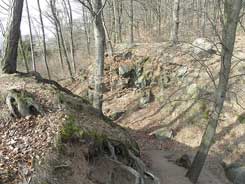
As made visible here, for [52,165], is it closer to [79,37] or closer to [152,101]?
[152,101]

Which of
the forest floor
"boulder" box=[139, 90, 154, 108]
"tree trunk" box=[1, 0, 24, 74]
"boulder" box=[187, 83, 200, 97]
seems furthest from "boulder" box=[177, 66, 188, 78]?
"tree trunk" box=[1, 0, 24, 74]

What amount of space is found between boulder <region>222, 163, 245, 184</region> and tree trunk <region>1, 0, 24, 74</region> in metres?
8.00

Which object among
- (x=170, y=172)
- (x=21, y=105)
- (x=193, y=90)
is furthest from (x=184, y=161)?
(x=21, y=105)

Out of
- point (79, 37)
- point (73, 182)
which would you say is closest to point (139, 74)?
point (73, 182)

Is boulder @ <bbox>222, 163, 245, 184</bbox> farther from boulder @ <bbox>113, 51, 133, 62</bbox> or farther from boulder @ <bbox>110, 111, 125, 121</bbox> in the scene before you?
boulder @ <bbox>113, 51, 133, 62</bbox>

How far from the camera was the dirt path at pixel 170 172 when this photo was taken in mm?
9555

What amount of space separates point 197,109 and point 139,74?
16.5 ft

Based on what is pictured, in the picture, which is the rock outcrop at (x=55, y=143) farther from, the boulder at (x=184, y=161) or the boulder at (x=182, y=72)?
the boulder at (x=182, y=72)

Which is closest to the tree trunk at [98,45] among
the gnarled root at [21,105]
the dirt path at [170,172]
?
the dirt path at [170,172]

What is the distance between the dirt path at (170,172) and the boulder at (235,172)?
0.56 metres

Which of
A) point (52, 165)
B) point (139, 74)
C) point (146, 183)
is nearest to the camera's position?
point (52, 165)

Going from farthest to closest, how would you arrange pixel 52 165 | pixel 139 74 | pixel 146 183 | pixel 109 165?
pixel 139 74
pixel 146 183
pixel 109 165
pixel 52 165

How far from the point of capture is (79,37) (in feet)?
138

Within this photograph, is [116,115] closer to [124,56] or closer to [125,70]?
[125,70]
